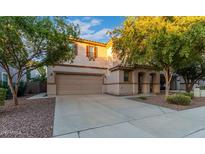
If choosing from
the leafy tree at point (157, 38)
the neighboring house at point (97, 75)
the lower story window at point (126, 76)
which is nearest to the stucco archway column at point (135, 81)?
the neighboring house at point (97, 75)

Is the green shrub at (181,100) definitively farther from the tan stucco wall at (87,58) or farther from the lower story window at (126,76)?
the tan stucco wall at (87,58)

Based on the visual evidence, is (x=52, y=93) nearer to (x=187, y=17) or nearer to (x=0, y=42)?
(x=0, y=42)

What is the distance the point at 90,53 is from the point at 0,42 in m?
10.2

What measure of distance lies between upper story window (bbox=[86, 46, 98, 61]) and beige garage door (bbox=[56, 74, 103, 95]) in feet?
7.28

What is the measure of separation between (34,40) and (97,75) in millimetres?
9880

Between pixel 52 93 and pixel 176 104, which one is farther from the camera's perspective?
pixel 52 93

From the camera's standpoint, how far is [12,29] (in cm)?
618

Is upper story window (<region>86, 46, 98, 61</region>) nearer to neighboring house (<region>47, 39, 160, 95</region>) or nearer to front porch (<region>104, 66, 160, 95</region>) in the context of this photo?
neighboring house (<region>47, 39, 160, 95</region>)

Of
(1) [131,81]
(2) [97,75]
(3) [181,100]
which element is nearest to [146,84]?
(1) [131,81]

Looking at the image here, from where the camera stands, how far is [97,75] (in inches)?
658

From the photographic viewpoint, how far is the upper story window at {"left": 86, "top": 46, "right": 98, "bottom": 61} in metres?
16.2
